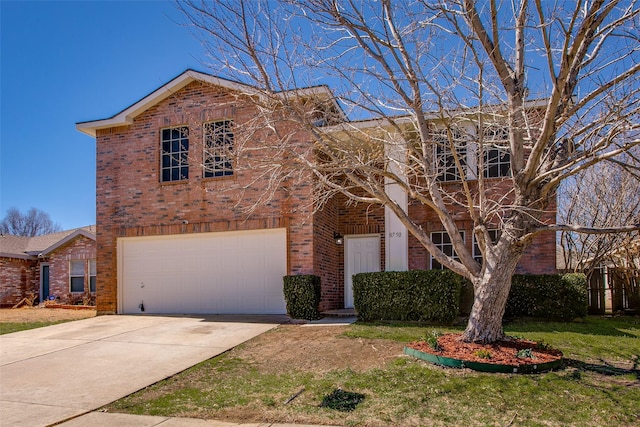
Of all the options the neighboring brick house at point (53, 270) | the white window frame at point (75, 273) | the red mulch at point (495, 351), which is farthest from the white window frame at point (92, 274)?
the red mulch at point (495, 351)

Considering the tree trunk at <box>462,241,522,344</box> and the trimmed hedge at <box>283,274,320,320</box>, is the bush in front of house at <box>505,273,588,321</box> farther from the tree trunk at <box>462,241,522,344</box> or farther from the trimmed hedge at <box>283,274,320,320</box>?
the trimmed hedge at <box>283,274,320,320</box>

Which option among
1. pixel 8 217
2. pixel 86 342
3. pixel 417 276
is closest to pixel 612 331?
pixel 417 276

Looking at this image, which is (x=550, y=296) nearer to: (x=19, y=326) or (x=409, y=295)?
(x=409, y=295)

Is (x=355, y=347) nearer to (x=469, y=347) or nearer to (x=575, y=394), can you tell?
(x=469, y=347)

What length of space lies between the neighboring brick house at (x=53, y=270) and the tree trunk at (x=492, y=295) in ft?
54.5

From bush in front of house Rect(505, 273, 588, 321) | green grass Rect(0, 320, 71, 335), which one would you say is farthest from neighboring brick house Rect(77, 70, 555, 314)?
green grass Rect(0, 320, 71, 335)

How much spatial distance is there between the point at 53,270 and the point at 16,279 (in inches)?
64.8

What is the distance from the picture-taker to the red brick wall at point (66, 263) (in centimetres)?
2036

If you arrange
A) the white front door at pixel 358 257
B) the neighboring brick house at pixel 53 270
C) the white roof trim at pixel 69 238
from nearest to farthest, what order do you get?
the white front door at pixel 358 257 → the white roof trim at pixel 69 238 → the neighboring brick house at pixel 53 270

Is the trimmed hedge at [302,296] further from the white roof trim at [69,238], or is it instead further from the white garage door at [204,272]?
the white roof trim at [69,238]

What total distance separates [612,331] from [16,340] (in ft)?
39.0

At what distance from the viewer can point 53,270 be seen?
21.2 metres

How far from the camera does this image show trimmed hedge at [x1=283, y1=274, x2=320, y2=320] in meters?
11.9

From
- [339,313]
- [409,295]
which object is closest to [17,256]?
[339,313]
